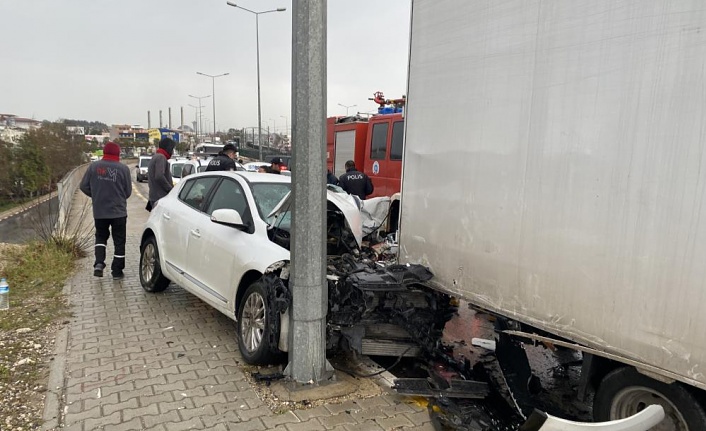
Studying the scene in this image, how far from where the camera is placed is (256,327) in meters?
4.20

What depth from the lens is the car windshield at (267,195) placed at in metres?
4.85

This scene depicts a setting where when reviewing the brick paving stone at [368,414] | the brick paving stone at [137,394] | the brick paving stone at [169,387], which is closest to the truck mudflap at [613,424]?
the brick paving stone at [368,414]

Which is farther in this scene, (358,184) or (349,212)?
(358,184)

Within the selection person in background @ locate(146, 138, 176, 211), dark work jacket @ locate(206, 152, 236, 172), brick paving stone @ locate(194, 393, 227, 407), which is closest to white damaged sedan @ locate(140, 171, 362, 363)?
brick paving stone @ locate(194, 393, 227, 407)

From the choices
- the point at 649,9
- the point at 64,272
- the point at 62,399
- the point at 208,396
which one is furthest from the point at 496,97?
the point at 64,272

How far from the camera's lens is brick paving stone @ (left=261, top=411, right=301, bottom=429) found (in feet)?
11.0

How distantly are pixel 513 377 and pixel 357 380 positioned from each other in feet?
3.95

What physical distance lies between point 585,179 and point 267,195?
10.3ft

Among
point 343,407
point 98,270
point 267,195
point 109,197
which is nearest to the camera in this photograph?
point 343,407

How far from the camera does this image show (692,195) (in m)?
2.32

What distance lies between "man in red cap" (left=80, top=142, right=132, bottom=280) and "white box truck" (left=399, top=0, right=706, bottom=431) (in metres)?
4.84

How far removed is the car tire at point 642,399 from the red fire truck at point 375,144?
5651mm

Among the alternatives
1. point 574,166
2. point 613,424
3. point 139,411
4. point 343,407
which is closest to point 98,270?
point 139,411

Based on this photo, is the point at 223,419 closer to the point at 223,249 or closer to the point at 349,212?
the point at 223,249
